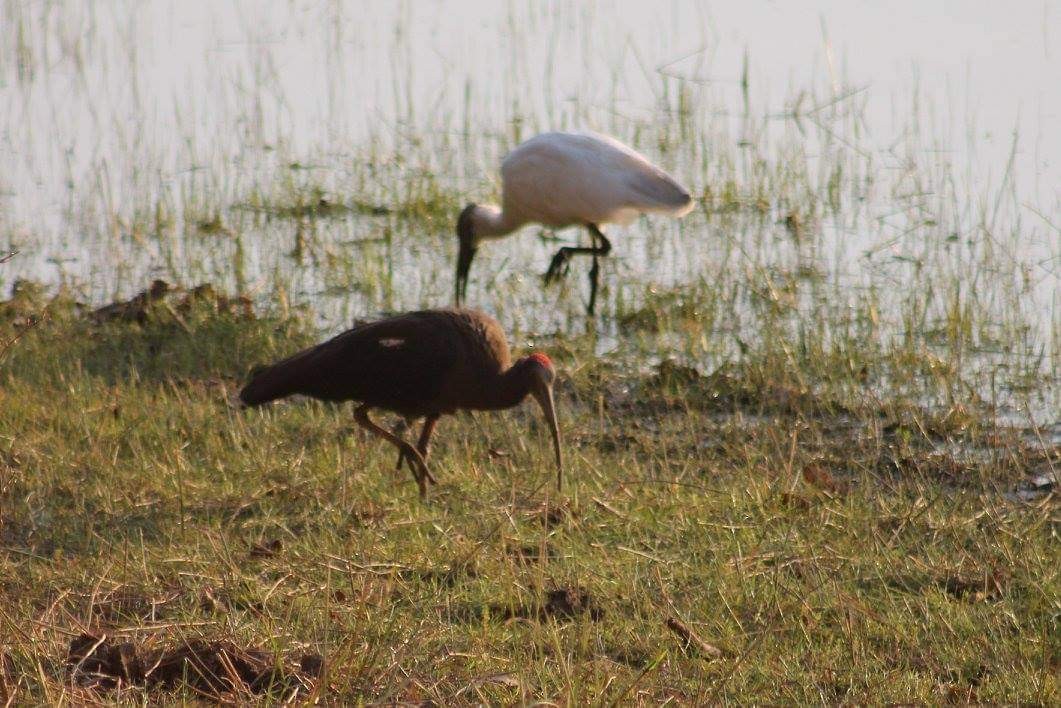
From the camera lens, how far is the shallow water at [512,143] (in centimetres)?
823

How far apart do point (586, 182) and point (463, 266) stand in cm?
72

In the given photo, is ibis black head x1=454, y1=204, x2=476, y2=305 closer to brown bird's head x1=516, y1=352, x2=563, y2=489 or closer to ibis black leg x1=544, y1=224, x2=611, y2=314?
ibis black leg x1=544, y1=224, x2=611, y2=314

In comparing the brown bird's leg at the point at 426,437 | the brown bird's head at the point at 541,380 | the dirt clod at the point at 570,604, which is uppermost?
the brown bird's head at the point at 541,380

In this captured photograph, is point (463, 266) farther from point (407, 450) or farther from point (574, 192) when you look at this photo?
point (407, 450)

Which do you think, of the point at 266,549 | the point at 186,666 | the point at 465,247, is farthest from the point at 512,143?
the point at 186,666

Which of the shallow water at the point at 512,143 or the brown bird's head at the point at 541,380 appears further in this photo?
the shallow water at the point at 512,143

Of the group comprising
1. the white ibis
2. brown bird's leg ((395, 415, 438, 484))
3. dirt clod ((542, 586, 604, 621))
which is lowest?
dirt clod ((542, 586, 604, 621))

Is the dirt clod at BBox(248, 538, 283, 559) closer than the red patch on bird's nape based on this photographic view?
Yes

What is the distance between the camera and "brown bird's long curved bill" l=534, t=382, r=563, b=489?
5434 mm

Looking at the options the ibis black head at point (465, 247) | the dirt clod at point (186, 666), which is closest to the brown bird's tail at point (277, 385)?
the dirt clod at point (186, 666)

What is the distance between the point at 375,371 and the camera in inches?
220

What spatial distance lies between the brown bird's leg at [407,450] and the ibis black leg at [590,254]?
89.1 inches

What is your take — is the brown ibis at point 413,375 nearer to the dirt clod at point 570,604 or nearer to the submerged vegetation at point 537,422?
the submerged vegetation at point 537,422

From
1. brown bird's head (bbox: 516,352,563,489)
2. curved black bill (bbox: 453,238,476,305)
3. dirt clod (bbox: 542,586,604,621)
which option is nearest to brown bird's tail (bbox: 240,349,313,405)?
brown bird's head (bbox: 516,352,563,489)
